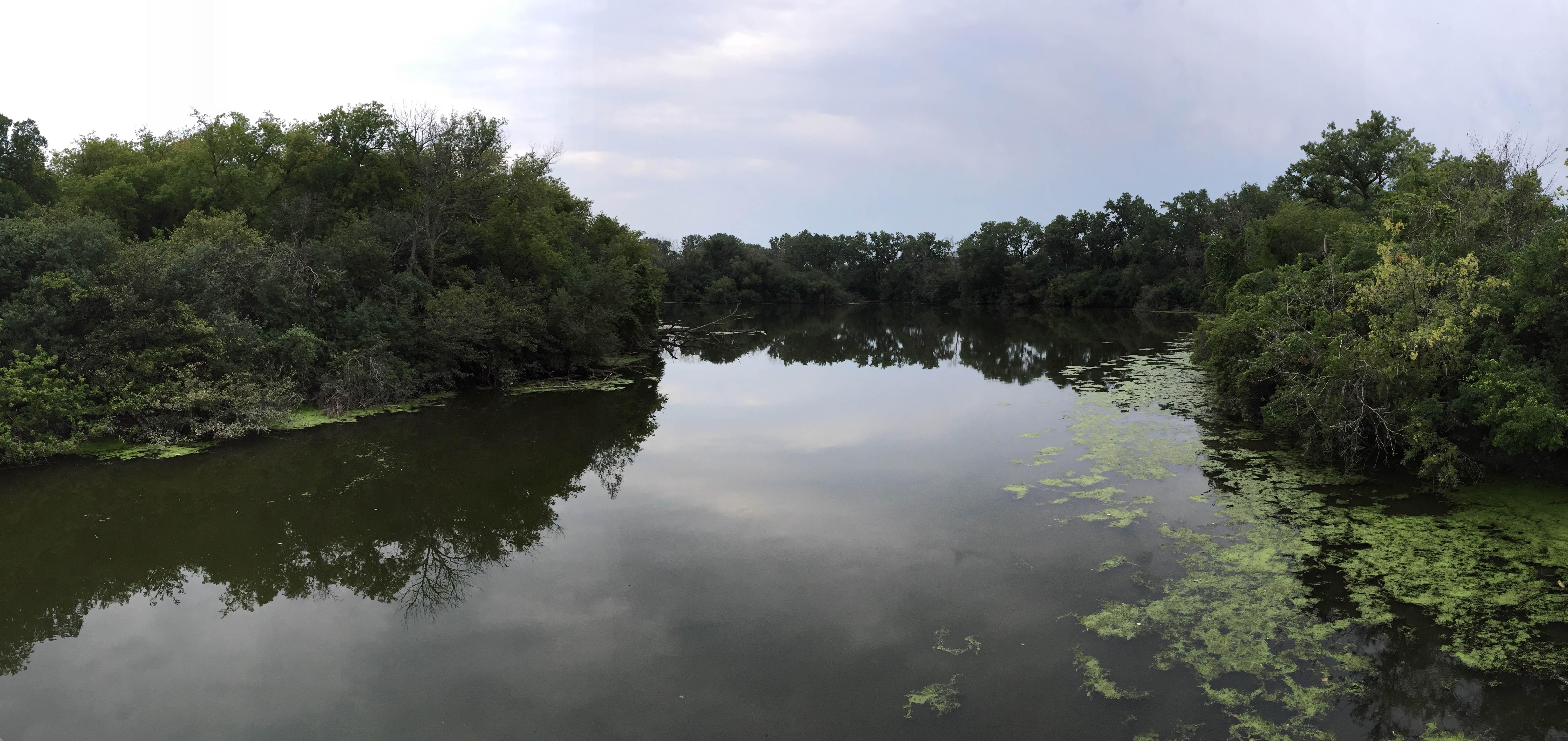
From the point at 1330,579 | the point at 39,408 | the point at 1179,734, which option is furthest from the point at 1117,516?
the point at 39,408

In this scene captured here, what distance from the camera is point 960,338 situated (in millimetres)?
41219

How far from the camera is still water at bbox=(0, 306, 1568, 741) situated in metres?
5.89

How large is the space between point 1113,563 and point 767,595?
386cm

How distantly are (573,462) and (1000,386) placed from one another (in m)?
13.3

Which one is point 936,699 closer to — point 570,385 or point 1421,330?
point 1421,330

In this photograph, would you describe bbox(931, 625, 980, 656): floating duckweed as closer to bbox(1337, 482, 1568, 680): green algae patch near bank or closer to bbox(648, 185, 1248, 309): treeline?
bbox(1337, 482, 1568, 680): green algae patch near bank

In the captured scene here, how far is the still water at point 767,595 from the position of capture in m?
5.89


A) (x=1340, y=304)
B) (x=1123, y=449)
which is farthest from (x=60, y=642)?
(x=1340, y=304)

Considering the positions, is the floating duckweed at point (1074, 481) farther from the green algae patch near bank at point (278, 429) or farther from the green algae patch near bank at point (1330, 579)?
the green algae patch near bank at point (278, 429)

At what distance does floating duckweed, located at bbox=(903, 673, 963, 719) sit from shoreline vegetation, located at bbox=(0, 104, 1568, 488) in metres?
8.57

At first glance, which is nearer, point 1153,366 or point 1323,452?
point 1323,452

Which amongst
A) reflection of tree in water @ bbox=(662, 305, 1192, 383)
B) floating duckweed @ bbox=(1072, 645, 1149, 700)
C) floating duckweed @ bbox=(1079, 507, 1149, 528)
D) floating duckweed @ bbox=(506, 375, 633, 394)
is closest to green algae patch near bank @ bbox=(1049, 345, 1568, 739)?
floating duckweed @ bbox=(1079, 507, 1149, 528)

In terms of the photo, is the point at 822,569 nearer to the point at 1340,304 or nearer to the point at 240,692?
the point at 240,692

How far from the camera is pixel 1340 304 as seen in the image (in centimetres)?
1485
